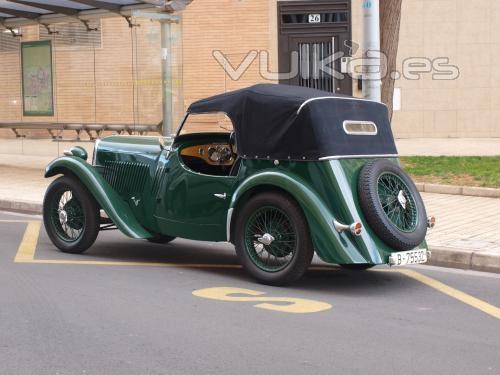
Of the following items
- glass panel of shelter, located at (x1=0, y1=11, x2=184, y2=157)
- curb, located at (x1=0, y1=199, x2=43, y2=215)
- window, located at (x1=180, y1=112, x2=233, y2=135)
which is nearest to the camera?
window, located at (x1=180, y1=112, x2=233, y2=135)

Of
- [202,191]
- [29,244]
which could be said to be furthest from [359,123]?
[29,244]

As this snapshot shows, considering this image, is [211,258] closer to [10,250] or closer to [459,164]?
[10,250]

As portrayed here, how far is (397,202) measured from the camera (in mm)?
7324

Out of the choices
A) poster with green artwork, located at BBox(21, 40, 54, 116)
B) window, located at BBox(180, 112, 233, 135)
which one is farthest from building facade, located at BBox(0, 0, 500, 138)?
window, located at BBox(180, 112, 233, 135)

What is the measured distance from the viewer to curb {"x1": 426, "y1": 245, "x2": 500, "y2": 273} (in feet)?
26.9

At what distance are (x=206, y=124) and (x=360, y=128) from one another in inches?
118

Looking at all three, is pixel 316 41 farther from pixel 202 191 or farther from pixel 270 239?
pixel 270 239

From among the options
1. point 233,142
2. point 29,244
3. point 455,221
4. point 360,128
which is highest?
point 360,128

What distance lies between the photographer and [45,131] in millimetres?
18750

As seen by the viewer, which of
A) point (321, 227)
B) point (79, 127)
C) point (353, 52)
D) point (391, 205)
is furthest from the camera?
point (353, 52)

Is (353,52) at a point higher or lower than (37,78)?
higher

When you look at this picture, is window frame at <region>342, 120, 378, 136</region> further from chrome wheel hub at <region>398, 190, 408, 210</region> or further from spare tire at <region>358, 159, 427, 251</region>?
chrome wheel hub at <region>398, 190, 408, 210</region>

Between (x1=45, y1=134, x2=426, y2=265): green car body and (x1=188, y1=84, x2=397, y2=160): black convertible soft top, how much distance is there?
0.37 ft

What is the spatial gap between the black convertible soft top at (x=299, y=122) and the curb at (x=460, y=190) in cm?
504
